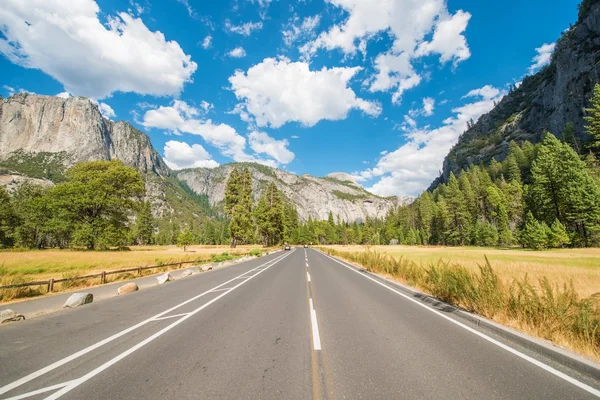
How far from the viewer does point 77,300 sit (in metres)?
9.05

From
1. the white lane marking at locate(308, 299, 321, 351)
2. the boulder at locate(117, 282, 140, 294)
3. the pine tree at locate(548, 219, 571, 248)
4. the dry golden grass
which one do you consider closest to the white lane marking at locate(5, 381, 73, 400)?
the white lane marking at locate(308, 299, 321, 351)

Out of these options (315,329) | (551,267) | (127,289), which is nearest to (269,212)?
(127,289)

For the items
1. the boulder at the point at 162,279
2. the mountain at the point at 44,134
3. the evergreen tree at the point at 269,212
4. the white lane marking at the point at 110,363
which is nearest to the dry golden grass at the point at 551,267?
the white lane marking at the point at 110,363

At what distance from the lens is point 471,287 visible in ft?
24.1

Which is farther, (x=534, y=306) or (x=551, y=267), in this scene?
(x=551, y=267)

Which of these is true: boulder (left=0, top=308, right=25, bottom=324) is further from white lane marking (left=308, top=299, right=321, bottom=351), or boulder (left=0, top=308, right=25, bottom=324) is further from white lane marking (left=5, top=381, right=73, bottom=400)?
white lane marking (left=308, top=299, right=321, bottom=351)

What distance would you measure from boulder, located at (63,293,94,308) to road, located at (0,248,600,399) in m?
1.18

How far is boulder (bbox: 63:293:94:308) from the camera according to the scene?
8883 mm

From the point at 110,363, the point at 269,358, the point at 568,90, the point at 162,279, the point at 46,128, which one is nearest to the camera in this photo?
the point at 110,363

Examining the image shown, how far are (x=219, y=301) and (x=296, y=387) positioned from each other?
258 inches

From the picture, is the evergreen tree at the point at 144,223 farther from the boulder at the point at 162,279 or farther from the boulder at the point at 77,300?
the boulder at the point at 77,300

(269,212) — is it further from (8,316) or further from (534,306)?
(534,306)

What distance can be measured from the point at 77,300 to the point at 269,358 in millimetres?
8881

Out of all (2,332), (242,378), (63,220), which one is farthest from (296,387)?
(63,220)
